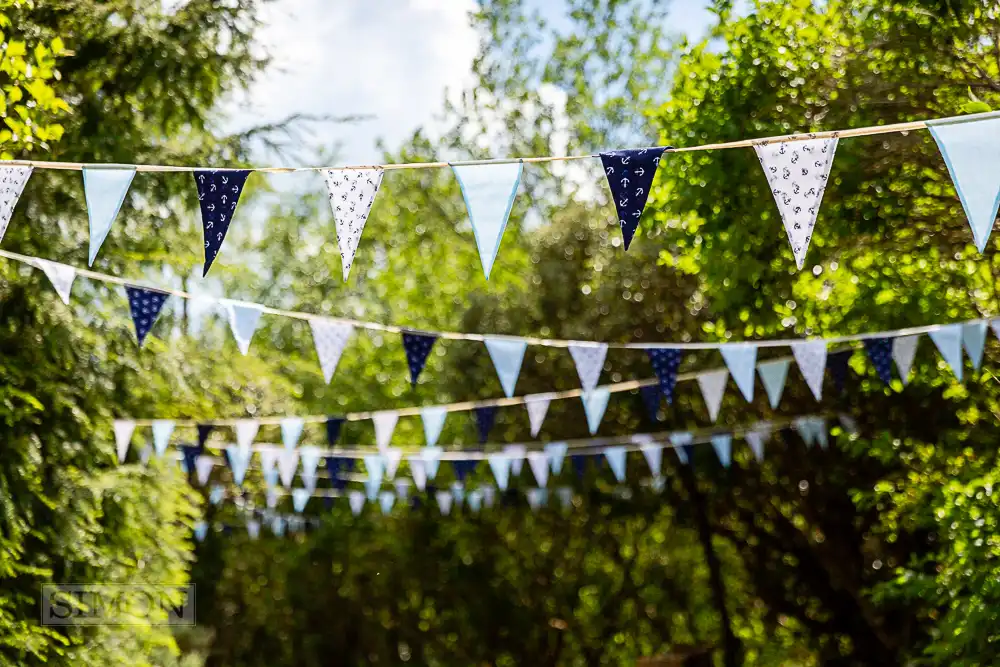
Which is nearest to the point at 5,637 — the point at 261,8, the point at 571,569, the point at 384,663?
the point at 261,8

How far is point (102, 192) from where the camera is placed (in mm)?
4867

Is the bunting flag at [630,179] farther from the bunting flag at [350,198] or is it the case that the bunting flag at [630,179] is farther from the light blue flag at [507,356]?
the light blue flag at [507,356]

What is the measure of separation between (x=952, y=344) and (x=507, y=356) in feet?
9.96

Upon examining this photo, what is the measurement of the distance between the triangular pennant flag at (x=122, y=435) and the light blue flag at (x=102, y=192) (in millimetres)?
3663

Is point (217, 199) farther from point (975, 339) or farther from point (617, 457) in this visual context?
point (617, 457)

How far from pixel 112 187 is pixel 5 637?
11.6ft

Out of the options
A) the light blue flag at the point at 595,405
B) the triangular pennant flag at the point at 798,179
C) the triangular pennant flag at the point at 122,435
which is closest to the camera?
the triangular pennant flag at the point at 798,179

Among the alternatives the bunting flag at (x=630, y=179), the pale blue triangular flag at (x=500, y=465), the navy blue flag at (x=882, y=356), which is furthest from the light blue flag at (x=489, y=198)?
the pale blue triangular flag at (x=500, y=465)

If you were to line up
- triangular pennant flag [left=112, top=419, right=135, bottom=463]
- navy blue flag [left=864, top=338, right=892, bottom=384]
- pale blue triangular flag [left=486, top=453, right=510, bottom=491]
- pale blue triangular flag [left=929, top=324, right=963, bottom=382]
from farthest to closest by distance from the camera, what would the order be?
pale blue triangular flag [left=486, top=453, right=510, bottom=491] → triangular pennant flag [left=112, top=419, right=135, bottom=463] → navy blue flag [left=864, top=338, right=892, bottom=384] → pale blue triangular flag [left=929, top=324, right=963, bottom=382]

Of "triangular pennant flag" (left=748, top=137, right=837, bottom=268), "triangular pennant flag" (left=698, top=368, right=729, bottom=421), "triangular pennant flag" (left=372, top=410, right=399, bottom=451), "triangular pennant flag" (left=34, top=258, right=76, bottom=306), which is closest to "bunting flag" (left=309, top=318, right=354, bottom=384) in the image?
"triangular pennant flag" (left=34, top=258, right=76, bottom=306)

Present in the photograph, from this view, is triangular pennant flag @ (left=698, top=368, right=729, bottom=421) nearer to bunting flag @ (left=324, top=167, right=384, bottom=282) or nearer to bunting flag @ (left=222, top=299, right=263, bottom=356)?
bunting flag @ (left=222, top=299, right=263, bottom=356)

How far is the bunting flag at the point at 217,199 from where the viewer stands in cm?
499

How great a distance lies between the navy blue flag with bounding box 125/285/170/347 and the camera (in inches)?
270

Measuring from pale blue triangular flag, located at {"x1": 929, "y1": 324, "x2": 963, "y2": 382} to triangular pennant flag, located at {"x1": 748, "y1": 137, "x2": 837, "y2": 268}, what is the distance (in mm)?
3085
